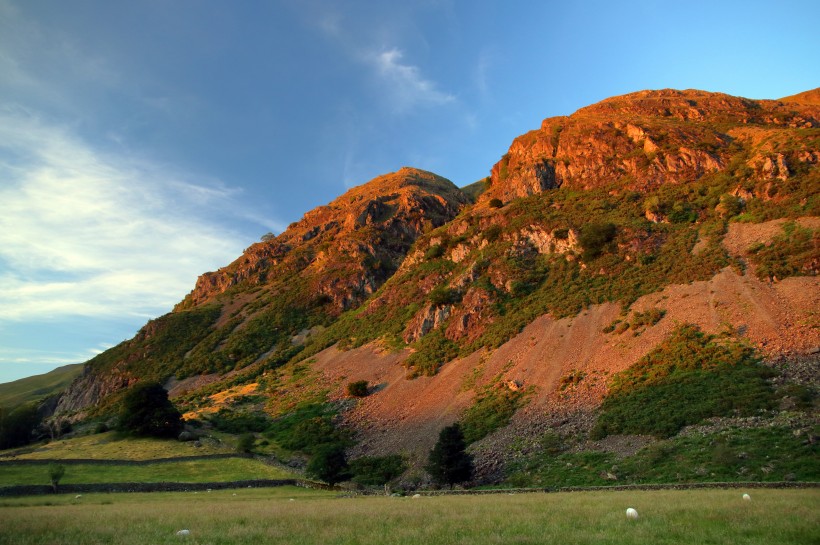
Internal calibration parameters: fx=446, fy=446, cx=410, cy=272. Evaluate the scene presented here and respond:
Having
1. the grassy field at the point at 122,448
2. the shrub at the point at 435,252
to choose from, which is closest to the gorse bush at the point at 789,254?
the shrub at the point at 435,252

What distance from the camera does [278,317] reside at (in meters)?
107

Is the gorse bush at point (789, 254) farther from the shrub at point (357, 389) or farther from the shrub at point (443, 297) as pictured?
the shrub at point (357, 389)

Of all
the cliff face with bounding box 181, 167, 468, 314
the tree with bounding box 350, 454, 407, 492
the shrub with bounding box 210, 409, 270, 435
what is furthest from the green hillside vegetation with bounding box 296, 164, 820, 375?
the shrub with bounding box 210, 409, 270, 435

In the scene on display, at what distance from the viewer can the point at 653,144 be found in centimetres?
8994

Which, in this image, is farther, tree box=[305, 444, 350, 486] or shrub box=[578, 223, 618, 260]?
shrub box=[578, 223, 618, 260]

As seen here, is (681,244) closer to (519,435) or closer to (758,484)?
(519,435)

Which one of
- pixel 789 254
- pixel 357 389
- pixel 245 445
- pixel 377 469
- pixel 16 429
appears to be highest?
pixel 789 254

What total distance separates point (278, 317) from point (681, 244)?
84.0 metres

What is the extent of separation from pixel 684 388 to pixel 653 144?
66004mm

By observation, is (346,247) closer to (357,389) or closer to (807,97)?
(357,389)

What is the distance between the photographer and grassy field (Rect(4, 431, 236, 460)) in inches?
2005

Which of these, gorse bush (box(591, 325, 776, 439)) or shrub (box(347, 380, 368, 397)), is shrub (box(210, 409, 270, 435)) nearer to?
shrub (box(347, 380, 368, 397))

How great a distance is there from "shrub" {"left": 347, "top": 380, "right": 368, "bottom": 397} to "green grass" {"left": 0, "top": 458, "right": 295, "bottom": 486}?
728 inches

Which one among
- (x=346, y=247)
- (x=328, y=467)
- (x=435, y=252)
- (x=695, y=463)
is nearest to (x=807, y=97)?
(x=435, y=252)
